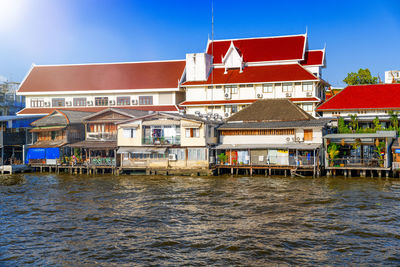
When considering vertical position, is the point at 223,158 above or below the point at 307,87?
below

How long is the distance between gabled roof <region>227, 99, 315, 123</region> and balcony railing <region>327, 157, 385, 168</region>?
6891mm

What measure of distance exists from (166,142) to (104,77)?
26338 millimetres

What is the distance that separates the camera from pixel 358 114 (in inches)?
2029

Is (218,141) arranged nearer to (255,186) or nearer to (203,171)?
(203,171)

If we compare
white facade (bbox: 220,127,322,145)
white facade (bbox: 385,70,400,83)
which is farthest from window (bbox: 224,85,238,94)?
white facade (bbox: 385,70,400,83)

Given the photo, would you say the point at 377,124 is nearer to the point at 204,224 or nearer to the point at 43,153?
the point at 204,224

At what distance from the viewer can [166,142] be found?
152 ft

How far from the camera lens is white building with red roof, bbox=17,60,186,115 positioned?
210 ft

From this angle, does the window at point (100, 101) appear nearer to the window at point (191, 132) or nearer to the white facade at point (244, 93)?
the white facade at point (244, 93)

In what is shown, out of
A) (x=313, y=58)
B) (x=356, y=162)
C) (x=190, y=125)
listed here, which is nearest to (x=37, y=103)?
(x=190, y=125)

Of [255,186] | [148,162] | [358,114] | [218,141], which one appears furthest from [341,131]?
[148,162]

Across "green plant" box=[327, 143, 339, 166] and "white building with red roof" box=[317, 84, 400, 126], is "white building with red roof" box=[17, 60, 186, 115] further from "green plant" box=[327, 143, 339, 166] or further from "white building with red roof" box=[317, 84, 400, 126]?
"green plant" box=[327, 143, 339, 166]

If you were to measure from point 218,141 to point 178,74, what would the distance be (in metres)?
21.3

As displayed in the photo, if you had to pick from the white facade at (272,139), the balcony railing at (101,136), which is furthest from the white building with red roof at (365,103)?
the balcony railing at (101,136)
